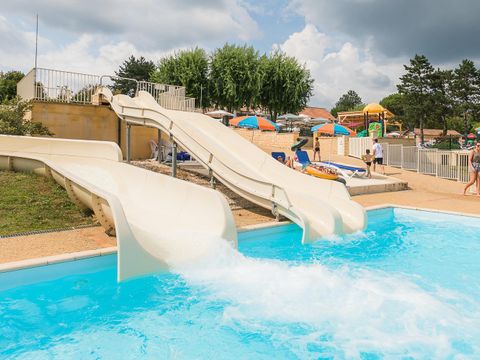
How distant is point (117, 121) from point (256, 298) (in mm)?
12131

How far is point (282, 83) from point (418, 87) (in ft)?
65.7

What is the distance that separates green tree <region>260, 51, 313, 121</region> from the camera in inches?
1361

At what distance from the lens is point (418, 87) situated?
45.1 meters

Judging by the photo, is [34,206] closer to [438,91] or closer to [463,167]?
[463,167]

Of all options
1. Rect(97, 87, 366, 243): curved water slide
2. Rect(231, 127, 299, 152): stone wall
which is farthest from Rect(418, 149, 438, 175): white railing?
A: Rect(97, 87, 366, 243): curved water slide

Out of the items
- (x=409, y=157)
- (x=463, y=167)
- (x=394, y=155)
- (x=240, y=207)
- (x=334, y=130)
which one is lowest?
(x=240, y=207)

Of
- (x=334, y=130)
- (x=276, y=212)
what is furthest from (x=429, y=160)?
(x=276, y=212)

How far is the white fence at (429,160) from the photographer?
631 inches

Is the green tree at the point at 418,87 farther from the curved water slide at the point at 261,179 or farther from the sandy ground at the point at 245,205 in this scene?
the curved water slide at the point at 261,179

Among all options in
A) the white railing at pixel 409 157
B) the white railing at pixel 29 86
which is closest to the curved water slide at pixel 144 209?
the white railing at pixel 29 86

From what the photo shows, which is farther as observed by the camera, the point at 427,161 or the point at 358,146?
the point at 358,146

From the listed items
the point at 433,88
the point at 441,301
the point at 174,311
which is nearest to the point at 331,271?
the point at 441,301

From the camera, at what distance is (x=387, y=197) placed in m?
12.2

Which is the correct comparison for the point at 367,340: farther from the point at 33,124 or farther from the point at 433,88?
the point at 433,88
